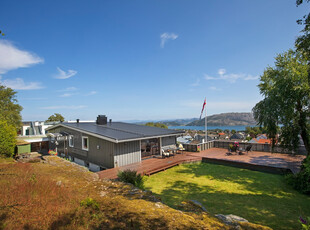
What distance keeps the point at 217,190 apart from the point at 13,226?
7.39 metres

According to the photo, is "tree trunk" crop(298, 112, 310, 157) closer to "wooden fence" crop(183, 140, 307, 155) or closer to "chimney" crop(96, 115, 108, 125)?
"wooden fence" crop(183, 140, 307, 155)

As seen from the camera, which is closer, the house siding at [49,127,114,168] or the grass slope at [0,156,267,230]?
the grass slope at [0,156,267,230]

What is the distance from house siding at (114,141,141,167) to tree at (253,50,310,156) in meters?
9.22

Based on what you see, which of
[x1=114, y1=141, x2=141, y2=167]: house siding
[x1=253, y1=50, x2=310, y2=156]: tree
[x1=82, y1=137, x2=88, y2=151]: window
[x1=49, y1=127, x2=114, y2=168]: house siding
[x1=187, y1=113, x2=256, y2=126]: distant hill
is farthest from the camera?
[x1=187, y1=113, x2=256, y2=126]: distant hill

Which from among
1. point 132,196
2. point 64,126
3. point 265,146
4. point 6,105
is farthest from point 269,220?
point 6,105

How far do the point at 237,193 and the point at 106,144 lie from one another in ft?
26.7

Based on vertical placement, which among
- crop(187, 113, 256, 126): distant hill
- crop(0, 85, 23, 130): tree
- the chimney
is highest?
crop(0, 85, 23, 130): tree

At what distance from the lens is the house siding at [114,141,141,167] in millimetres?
10188

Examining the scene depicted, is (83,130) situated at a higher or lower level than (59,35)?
lower

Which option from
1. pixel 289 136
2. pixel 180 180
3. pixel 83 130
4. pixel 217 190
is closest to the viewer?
pixel 217 190

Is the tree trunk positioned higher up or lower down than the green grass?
higher up

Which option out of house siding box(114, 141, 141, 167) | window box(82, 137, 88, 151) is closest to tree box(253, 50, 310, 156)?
house siding box(114, 141, 141, 167)

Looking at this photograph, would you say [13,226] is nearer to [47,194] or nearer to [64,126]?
[47,194]

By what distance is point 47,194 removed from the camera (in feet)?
11.5
